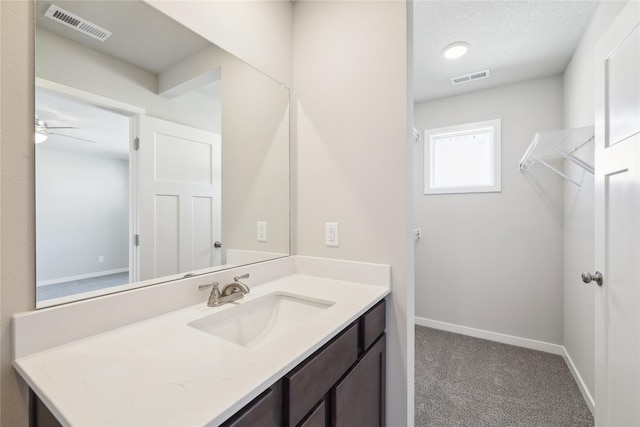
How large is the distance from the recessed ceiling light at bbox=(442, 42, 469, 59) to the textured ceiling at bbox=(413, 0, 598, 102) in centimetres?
4

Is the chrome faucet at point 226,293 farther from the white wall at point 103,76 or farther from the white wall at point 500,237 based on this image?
the white wall at point 500,237

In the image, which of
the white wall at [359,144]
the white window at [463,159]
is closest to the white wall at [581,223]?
the white window at [463,159]

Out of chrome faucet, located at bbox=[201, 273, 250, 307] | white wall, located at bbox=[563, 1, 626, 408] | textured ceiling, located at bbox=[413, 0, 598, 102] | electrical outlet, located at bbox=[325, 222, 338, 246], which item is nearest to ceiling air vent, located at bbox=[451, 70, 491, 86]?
textured ceiling, located at bbox=[413, 0, 598, 102]

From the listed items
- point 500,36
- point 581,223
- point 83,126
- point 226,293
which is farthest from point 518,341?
point 83,126

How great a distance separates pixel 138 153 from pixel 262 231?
68cm

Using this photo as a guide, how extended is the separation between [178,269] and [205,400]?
2.20ft

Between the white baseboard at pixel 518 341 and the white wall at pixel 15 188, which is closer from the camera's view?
the white wall at pixel 15 188

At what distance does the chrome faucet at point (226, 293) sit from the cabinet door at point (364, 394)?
522 mm

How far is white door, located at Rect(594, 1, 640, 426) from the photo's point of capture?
3.30 ft

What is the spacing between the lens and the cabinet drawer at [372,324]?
3.53ft

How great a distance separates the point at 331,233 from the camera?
1497mm

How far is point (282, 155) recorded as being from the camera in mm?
1609

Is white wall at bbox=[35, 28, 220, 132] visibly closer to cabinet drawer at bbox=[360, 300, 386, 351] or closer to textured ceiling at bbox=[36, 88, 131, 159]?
textured ceiling at bbox=[36, 88, 131, 159]

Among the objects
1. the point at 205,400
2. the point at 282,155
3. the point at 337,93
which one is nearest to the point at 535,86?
the point at 337,93
